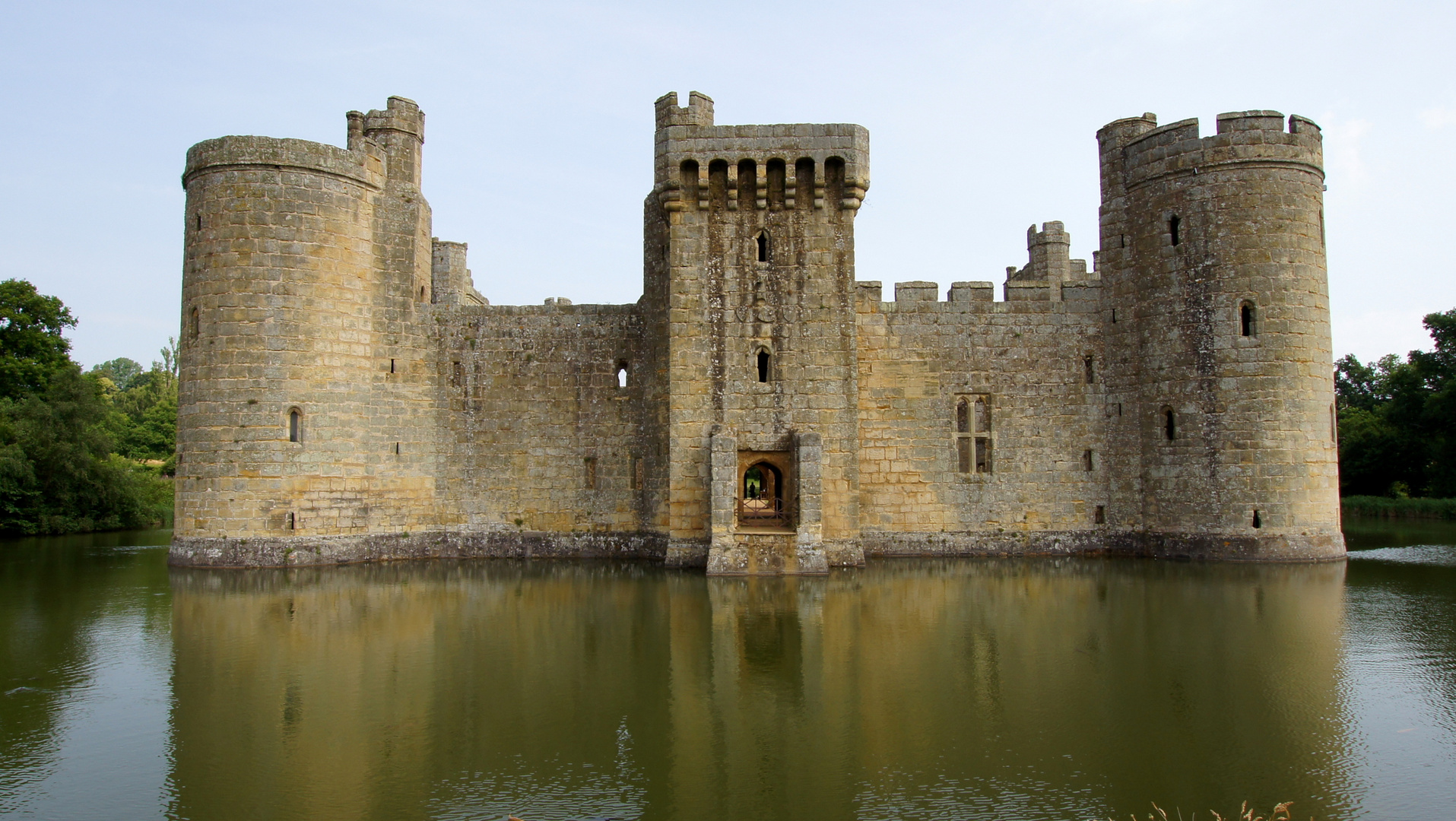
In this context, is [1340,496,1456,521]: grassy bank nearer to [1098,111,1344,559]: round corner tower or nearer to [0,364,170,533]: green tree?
[1098,111,1344,559]: round corner tower

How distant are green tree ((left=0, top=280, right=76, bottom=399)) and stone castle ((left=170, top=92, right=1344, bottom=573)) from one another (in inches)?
610

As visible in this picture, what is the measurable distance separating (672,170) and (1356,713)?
14.4 metres

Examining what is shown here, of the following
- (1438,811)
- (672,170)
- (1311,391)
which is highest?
(672,170)

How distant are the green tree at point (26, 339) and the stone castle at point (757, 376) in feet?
50.8

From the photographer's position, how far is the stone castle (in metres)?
18.5

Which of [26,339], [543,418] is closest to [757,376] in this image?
[543,418]

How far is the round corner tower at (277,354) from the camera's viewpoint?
18.3m

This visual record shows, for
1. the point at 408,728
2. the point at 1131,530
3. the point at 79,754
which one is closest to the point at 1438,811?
the point at 408,728

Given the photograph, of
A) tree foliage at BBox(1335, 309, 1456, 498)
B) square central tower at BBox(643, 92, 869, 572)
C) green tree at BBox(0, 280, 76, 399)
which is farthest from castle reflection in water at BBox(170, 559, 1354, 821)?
tree foliage at BBox(1335, 309, 1456, 498)

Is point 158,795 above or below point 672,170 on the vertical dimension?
below

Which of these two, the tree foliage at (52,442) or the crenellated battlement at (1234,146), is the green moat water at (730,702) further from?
the tree foliage at (52,442)

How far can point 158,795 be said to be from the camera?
6.82 m

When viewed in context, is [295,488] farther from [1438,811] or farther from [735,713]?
[1438,811]

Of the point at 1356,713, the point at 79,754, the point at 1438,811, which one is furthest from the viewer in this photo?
the point at 1356,713
